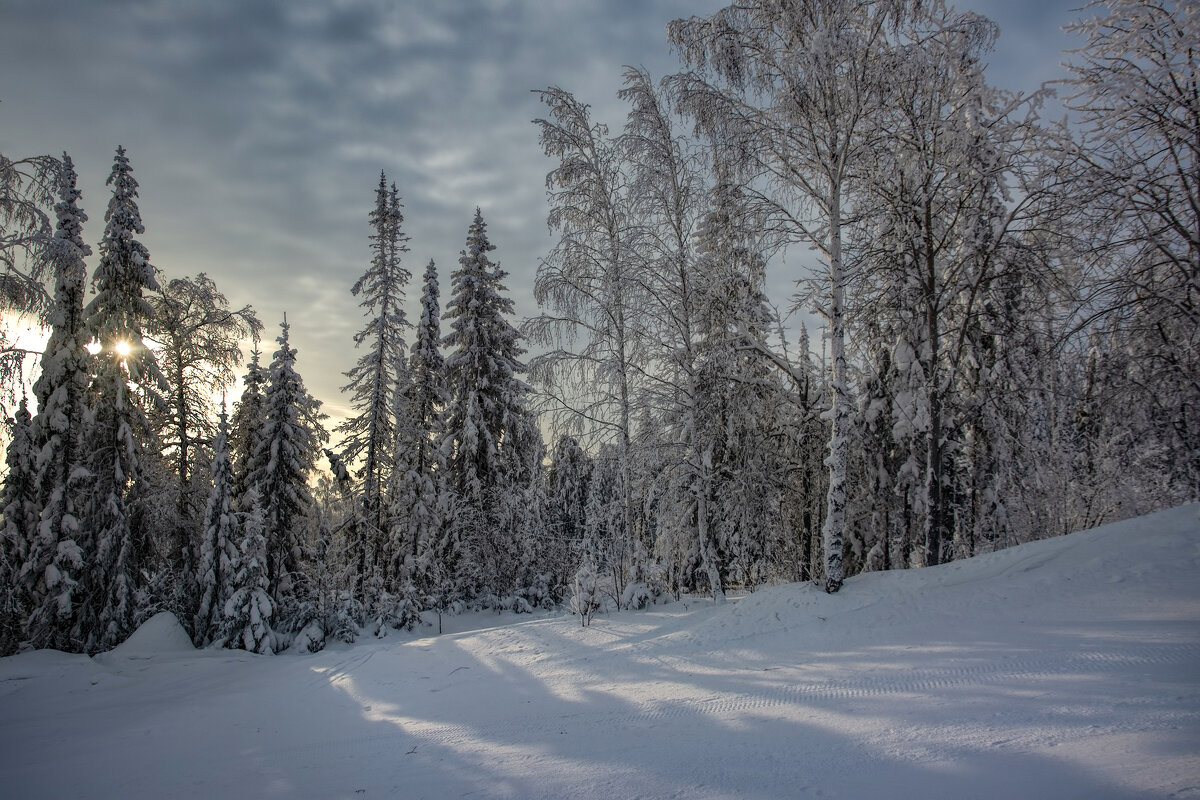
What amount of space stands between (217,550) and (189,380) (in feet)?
20.2

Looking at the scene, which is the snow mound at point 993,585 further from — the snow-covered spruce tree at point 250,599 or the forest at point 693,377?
the snow-covered spruce tree at point 250,599

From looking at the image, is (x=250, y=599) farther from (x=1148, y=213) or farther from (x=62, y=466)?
(x=1148, y=213)

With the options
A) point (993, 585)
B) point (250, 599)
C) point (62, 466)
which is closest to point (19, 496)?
point (62, 466)

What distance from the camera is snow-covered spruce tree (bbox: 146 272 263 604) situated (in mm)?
17266

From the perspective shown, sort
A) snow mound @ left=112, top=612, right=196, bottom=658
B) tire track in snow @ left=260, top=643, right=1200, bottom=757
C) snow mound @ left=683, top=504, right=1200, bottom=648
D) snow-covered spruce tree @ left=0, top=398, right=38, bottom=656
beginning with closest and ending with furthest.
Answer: tire track in snow @ left=260, top=643, right=1200, bottom=757, snow mound @ left=683, top=504, right=1200, bottom=648, snow mound @ left=112, top=612, right=196, bottom=658, snow-covered spruce tree @ left=0, top=398, right=38, bottom=656

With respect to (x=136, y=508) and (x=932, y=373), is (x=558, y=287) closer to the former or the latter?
(x=932, y=373)

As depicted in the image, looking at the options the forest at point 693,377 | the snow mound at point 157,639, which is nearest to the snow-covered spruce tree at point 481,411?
the forest at point 693,377

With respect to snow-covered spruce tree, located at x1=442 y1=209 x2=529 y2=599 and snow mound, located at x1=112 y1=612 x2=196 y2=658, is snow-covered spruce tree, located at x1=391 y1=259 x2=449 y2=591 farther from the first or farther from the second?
snow mound, located at x1=112 y1=612 x2=196 y2=658

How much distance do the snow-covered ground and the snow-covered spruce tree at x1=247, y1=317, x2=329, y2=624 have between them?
8138 mm

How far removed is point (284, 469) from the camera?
19141mm

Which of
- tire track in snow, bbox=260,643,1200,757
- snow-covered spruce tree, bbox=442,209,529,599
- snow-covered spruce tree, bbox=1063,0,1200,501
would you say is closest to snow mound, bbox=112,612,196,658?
snow-covered spruce tree, bbox=442,209,529,599

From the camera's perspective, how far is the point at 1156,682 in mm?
4488

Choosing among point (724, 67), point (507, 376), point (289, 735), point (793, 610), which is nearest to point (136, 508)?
point (507, 376)

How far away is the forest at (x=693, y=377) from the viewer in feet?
29.8
